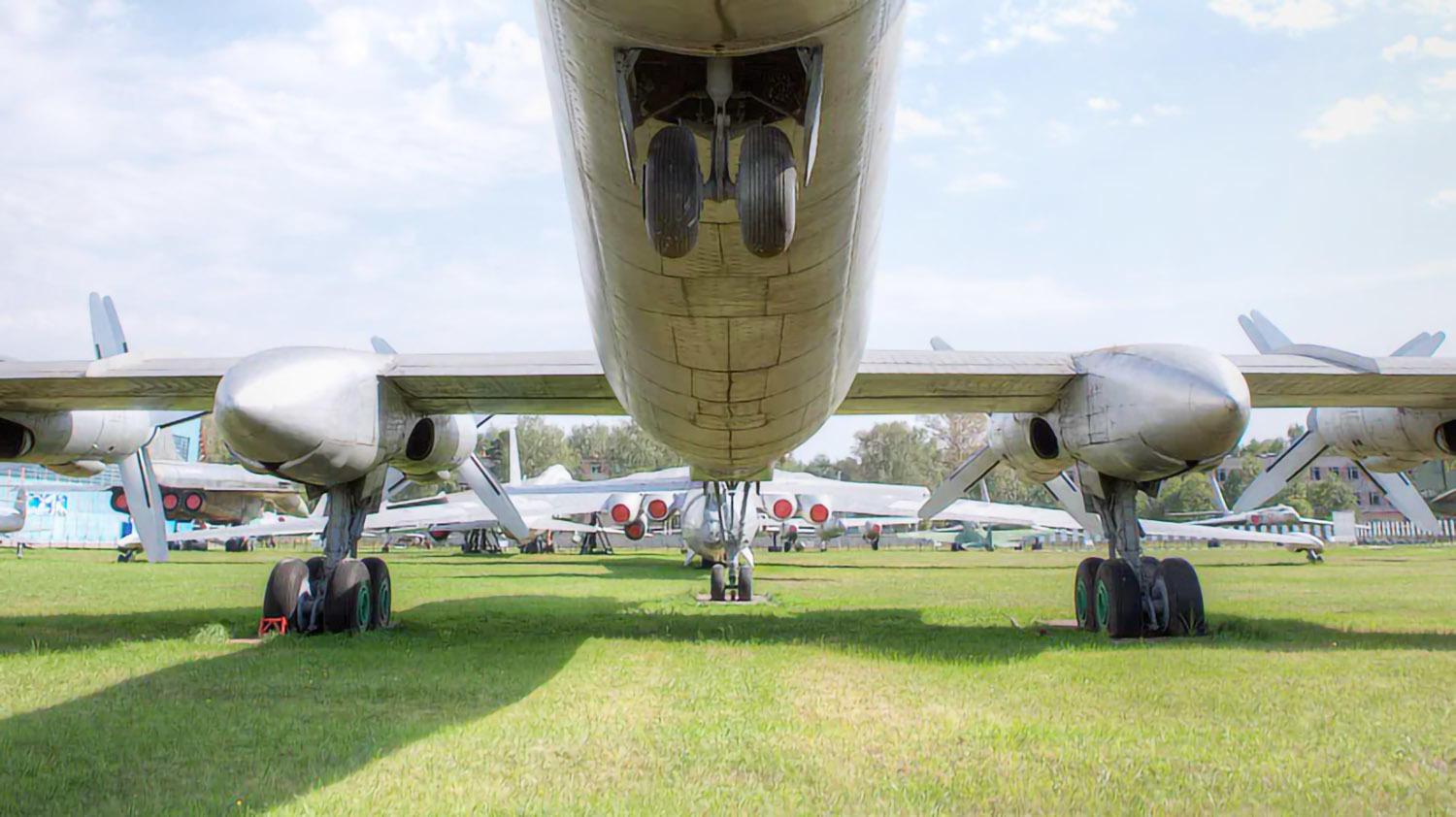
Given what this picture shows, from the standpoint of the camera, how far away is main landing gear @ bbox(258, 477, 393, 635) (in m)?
7.73

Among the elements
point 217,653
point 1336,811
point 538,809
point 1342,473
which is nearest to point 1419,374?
point 1336,811

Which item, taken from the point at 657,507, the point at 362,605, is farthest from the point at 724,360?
the point at 657,507

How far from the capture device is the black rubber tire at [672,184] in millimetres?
2443

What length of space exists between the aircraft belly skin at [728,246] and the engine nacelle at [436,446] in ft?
14.5

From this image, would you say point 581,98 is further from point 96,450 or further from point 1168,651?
point 96,450

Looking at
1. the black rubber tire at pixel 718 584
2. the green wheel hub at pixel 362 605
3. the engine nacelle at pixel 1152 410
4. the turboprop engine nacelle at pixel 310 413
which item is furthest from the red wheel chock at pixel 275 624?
the engine nacelle at pixel 1152 410

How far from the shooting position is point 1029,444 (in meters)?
8.91

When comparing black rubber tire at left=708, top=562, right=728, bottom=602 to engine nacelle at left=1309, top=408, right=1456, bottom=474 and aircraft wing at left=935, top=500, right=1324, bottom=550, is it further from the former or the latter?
aircraft wing at left=935, top=500, right=1324, bottom=550

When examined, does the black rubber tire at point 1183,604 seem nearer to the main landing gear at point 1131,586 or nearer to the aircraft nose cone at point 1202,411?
the main landing gear at point 1131,586

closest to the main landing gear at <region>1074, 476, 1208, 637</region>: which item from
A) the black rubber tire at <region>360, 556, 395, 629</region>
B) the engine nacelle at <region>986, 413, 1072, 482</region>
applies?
the engine nacelle at <region>986, 413, 1072, 482</region>

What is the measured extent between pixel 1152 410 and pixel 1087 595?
7.75 feet

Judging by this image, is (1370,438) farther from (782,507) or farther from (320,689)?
(782,507)

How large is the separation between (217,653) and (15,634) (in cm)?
279

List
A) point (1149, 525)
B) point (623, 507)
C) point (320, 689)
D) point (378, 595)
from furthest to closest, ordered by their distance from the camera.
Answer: point (1149, 525)
point (623, 507)
point (378, 595)
point (320, 689)
